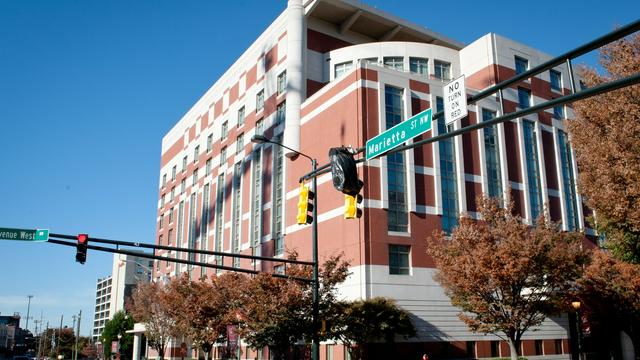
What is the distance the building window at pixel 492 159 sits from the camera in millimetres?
48656

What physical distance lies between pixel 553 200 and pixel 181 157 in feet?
170

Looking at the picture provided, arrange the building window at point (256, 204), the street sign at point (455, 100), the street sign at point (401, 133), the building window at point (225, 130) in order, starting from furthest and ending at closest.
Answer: the building window at point (225, 130)
the building window at point (256, 204)
the street sign at point (401, 133)
the street sign at point (455, 100)

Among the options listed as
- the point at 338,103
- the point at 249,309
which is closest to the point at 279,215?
the point at 338,103

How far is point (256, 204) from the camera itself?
59.3 meters

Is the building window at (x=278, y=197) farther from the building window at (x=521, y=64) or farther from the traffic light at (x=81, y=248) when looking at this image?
the traffic light at (x=81, y=248)

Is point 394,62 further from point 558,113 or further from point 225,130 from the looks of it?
point 225,130

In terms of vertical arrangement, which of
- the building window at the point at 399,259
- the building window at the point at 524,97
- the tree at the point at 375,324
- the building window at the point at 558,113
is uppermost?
the building window at the point at 524,97

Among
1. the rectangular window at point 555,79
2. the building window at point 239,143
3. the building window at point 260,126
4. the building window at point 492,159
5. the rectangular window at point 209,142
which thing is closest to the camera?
the building window at point 492,159

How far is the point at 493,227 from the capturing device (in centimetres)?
3281

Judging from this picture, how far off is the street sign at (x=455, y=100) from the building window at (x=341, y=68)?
42575 mm

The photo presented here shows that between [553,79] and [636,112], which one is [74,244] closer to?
[636,112]

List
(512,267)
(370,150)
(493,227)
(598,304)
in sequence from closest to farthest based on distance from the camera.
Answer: (370,150), (512,267), (493,227), (598,304)

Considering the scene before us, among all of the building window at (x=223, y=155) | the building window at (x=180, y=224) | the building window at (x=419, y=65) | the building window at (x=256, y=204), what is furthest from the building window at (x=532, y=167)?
the building window at (x=180, y=224)

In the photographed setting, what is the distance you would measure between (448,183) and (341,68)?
1540cm
